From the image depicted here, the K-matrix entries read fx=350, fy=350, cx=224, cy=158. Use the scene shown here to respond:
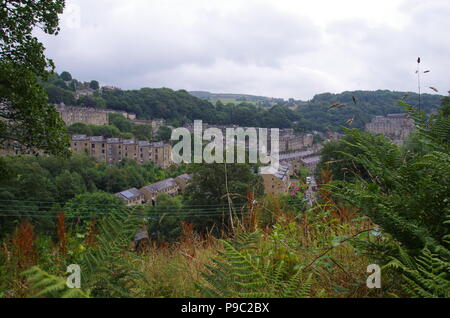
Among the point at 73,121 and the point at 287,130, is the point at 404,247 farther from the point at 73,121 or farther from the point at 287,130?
the point at 73,121

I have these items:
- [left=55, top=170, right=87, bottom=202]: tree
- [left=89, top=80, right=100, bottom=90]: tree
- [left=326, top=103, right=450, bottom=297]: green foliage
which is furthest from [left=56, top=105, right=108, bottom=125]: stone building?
[left=326, top=103, right=450, bottom=297]: green foliage

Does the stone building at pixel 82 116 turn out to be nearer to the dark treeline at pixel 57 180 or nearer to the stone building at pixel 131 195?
the dark treeline at pixel 57 180

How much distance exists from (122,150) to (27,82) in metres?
56.4

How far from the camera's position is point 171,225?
651 inches

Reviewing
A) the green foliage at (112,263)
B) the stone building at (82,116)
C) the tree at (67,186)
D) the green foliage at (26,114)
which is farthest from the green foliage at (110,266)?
the stone building at (82,116)

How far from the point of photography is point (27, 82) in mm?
4895

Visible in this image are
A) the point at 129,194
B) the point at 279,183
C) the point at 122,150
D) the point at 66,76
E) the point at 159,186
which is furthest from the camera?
the point at 66,76

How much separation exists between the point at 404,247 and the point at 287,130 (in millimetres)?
59256

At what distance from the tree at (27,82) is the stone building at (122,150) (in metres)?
52.7

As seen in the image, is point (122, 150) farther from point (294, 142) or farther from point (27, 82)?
point (27, 82)

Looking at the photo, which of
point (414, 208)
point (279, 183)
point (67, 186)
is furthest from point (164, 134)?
point (414, 208)

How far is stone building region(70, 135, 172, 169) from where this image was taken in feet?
191

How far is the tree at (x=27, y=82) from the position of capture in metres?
4.86
